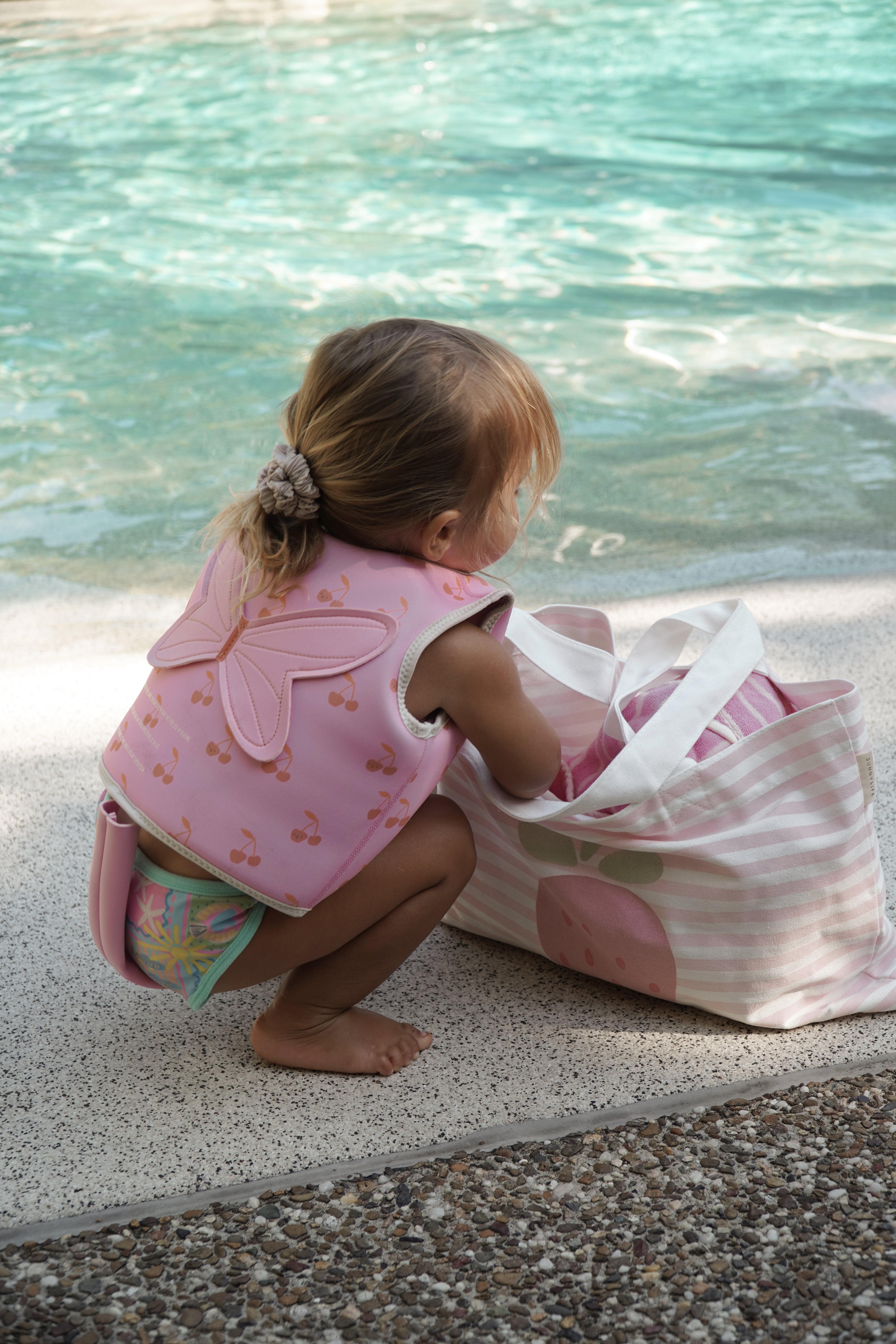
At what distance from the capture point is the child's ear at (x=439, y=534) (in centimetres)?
153

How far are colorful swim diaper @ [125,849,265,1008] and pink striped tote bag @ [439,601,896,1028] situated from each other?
40 centimetres

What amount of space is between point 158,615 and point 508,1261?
8.22ft

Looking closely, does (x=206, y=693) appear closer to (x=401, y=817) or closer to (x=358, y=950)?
(x=401, y=817)

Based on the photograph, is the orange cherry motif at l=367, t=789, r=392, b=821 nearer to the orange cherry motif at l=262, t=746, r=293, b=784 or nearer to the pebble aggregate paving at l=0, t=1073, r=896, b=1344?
the orange cherry motif at l=262, t=746, r=293, b=784

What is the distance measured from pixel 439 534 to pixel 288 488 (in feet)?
0.70

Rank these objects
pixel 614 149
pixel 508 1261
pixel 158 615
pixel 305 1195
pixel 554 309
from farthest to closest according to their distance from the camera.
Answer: pixel 614 149 → pixel 554 309 → pixel 158 615 → pixel 305 1195 → pixel 508 1261

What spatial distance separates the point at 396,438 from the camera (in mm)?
1475

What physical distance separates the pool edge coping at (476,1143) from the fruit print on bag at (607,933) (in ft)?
0.63

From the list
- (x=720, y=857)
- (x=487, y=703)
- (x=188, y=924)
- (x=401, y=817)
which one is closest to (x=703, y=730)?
(x=720, y=857)

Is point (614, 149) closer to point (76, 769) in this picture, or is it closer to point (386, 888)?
point (76, 769)

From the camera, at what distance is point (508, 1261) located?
1231mm

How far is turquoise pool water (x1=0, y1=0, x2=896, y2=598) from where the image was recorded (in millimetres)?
4324

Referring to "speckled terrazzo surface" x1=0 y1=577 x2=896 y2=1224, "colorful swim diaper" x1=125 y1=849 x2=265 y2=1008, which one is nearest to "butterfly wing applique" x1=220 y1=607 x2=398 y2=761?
"colorful swim diaper" x1=125 y1=849 x2=265 y2=1008

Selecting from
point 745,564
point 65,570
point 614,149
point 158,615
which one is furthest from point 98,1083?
point 614,149
